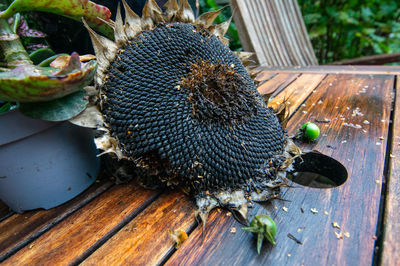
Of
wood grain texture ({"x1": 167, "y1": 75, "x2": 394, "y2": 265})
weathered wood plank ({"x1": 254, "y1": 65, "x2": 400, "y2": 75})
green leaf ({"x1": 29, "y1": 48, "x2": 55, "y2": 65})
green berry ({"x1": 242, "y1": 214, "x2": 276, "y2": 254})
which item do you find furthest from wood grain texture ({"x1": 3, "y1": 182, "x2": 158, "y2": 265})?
weathered wood plank ({"x1": 254, "y1": 65, "x2": 400, "y2": 75})

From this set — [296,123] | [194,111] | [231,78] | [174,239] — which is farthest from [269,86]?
[174,239]

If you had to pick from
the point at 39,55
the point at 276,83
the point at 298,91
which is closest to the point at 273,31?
the point at 276,83

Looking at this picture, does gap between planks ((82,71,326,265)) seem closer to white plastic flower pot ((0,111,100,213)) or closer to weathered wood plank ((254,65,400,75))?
white plastic flower pot ((0,111,100,213))

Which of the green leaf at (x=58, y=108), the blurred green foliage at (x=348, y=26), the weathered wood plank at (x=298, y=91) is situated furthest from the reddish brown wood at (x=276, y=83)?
the blurred green foliage at (x=348, y=26)

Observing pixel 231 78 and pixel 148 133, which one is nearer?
pixel 148 133

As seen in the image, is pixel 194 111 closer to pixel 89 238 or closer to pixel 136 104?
pixel 136 104

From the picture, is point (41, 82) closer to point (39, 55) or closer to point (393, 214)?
point (39, 55)

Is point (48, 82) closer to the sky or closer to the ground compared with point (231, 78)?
closer to the sky
